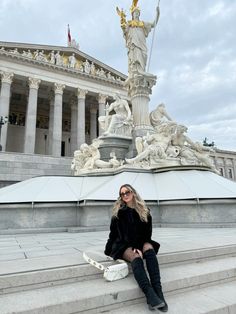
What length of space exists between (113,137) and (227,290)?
11.9m

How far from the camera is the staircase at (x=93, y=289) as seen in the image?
260 cm

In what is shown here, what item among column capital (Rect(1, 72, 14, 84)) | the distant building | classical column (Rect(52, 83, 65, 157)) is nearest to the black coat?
classical column (Rect(52, 83, 65, 157))

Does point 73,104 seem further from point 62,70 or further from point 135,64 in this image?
point 135,64

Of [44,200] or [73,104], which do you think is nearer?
[44,200]

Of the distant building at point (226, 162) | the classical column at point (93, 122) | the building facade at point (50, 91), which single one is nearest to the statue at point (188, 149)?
the building facade at point (50, 91)

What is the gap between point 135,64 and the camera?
54.6ft

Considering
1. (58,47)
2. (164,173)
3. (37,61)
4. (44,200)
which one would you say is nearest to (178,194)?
(164,173)

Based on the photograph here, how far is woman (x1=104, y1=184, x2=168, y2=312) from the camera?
9.55ft

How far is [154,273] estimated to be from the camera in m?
2.96

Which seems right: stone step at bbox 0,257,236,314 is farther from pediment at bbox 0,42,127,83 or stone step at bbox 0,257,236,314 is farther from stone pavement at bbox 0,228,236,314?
pediment at bbox 0,42,127,83

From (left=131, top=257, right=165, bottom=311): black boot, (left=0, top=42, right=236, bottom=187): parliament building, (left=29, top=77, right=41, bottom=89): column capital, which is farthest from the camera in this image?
(left=29, top=77, right=41, bottom=89): column capital

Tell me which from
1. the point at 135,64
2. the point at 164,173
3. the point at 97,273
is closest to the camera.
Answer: the point at 97,273

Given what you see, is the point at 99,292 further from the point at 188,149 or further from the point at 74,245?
the point at 188,149

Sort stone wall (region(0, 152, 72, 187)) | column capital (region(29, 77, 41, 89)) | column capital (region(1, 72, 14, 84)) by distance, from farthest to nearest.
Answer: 1. column capital (region(29, 77, 41, 89))
2. column capital (region(1, 72, 14, 84))
3. stone wall (region(0, 152, 72, 187))
